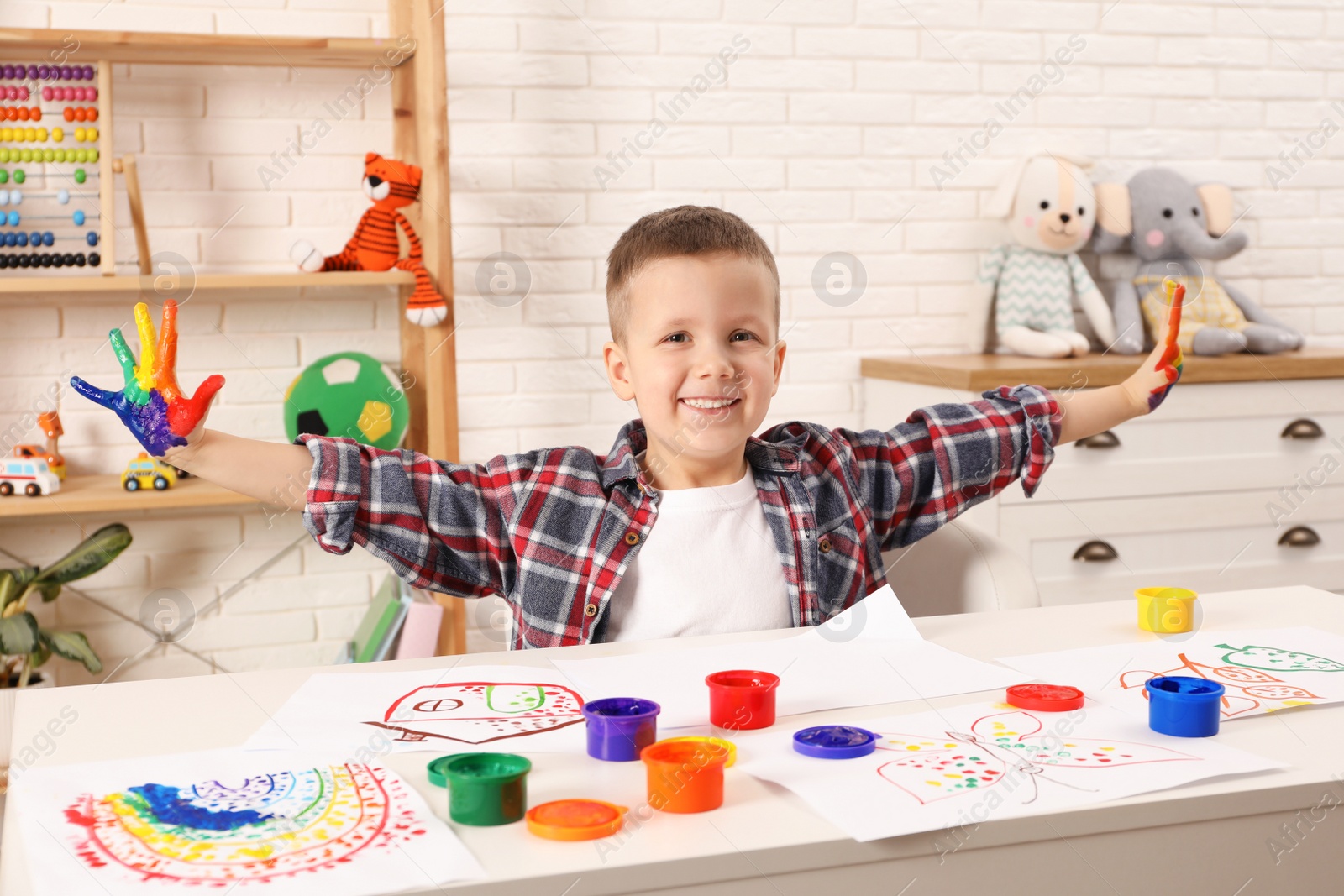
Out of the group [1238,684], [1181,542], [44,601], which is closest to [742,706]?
[1238,684]

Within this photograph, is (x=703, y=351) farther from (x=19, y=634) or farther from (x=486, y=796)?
(x=19, y=634)

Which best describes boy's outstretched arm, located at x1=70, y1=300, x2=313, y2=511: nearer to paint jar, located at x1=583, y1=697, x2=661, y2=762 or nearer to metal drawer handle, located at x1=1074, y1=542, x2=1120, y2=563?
paint jar, located at x1=583, y1=697, x2=661, y2=762

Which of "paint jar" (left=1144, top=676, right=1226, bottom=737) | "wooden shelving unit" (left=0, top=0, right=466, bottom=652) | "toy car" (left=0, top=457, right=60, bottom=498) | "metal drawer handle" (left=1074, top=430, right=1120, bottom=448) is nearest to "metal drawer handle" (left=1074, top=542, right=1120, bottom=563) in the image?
"metal drawer handle" (left=1074, top=430, right=1120, bottom=448)

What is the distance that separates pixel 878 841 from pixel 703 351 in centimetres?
74

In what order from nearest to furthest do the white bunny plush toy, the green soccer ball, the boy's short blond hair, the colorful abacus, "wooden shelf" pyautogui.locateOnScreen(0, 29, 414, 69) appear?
the boy's short blond hair
"wooden shelf" pyautogui.locateOnScreen(0, 29, 414, 69)
the colorful abacus
the green soccer ball
the white bunny plush toy

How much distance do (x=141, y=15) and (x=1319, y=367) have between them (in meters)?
2.52

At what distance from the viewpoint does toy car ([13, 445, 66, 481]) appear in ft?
7.29

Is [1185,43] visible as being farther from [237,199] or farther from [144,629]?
[144,629]

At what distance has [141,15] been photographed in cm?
234

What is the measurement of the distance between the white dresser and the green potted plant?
1645 mm

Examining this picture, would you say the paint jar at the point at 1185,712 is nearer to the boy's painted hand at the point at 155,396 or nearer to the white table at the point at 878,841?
the white table at the point at 878,841

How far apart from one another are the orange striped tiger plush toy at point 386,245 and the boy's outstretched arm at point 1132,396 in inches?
48.4

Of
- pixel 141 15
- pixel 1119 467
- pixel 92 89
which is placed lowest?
pixel 1119 467

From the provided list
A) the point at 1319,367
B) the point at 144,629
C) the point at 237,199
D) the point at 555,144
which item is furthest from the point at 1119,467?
the point at 144,629
